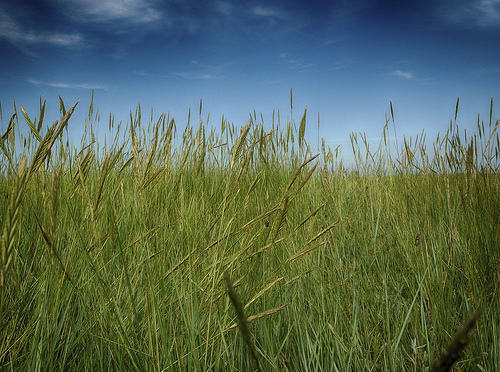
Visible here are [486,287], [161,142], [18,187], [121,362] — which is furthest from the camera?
[161,142]

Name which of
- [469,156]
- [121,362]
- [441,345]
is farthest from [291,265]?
[469,156]

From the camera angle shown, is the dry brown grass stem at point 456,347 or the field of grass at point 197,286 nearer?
the dry brown grass stem at point 456,347

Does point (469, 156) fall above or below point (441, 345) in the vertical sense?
above

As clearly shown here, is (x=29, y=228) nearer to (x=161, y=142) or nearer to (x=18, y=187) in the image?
(x=161, y=142)

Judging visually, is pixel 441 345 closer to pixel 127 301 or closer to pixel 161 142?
pixel 127 301

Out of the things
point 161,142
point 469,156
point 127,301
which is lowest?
point 127,301

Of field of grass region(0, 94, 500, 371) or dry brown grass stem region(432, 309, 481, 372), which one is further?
field of grass region(0, 94, 500, 371)

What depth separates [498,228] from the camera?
1.76 meters

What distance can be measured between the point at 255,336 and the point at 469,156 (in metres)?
1.19

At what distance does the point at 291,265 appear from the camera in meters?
1.37

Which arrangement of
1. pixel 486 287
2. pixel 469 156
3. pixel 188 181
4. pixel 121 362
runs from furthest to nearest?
pixel 188 181 → pixel 486 287 → pixel 469 156 → pixel 121 362

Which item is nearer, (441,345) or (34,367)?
(34,367)

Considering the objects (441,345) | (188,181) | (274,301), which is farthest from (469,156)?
(188,181)

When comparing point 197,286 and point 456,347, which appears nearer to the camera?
point 456,347
